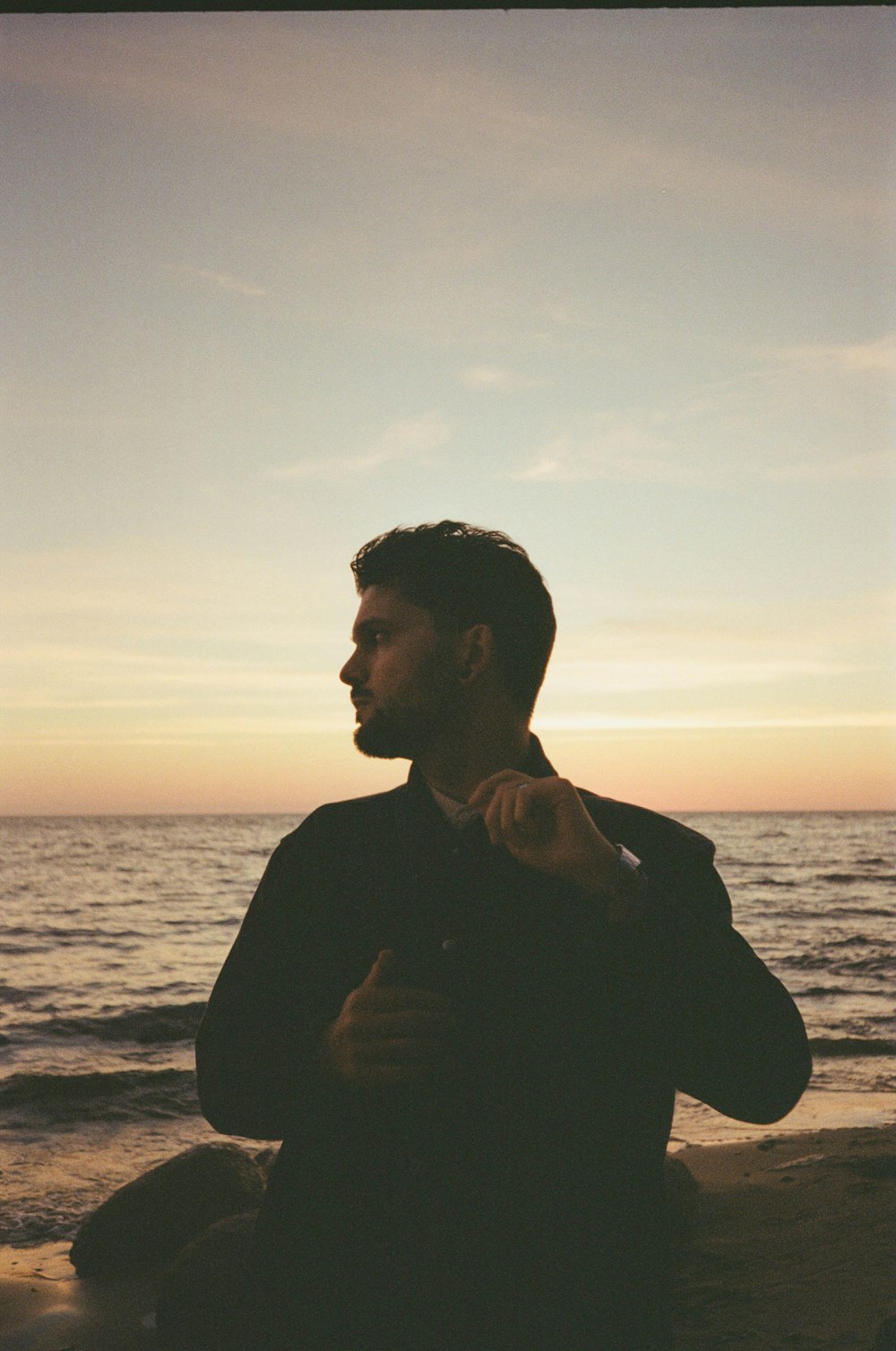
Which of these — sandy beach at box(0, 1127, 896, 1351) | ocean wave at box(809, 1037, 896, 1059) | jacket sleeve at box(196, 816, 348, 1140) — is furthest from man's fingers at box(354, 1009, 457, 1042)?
ocean wave at box(809, 1037, 896, 1059)

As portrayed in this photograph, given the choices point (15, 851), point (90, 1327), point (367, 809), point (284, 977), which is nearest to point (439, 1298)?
point (284, 977)

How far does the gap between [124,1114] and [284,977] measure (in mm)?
9453

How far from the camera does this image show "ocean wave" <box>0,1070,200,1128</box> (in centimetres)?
1017

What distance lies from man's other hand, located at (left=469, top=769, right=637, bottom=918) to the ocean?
6.63 m

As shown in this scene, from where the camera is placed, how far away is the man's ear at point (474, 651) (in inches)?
95.2

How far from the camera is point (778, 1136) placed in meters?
8.51

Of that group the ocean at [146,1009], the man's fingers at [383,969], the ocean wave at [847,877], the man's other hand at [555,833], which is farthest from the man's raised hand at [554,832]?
the ocean wave at [847,877]

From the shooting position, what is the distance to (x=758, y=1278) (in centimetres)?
534

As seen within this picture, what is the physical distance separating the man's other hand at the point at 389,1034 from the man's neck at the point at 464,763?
0.62 metres

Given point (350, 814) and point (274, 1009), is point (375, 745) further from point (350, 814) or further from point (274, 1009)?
point (274, 1009)

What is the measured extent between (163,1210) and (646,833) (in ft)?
18.1

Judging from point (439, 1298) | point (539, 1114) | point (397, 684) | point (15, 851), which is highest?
point (397, 684)

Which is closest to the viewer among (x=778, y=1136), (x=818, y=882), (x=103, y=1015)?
(x=778, y=1136)

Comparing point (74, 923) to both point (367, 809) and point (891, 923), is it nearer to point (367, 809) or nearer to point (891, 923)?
point (891, 923)
